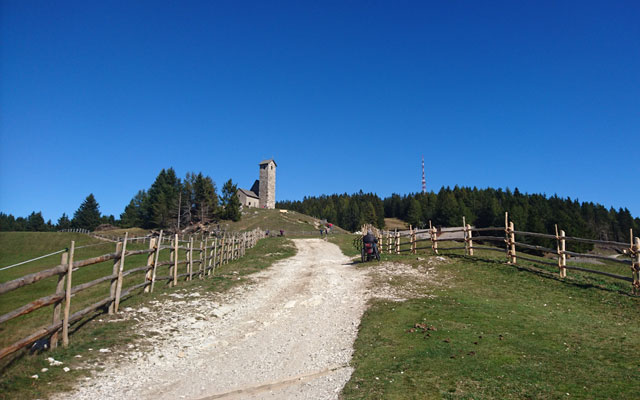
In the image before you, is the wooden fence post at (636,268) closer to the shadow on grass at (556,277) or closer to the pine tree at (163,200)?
the shadow on grass at (556,277)

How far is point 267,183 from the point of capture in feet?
372

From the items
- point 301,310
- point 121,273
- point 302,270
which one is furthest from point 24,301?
point 301,310

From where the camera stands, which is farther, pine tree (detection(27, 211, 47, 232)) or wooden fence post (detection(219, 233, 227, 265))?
pine tree (detection(27, 211, 47, 232))

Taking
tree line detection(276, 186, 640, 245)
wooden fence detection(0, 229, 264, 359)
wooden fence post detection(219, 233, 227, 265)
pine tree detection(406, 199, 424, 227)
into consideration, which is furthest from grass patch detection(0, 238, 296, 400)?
pine tree detection(406, 199, 424, 227)

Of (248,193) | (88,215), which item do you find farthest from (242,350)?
(88,215)

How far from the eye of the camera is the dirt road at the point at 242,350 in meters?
5.77

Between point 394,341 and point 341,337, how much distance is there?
1.35m

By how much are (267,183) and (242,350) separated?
10695 centimetres

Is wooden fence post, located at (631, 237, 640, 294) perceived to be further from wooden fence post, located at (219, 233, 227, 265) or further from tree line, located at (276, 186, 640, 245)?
tree line, located at (276, 186, 640, 245)

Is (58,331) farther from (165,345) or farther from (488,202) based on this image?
(488,202)

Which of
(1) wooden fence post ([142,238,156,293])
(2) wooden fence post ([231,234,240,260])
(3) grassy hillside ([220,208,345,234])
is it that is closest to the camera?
(1) wooden fence post ([142,238,156,293])

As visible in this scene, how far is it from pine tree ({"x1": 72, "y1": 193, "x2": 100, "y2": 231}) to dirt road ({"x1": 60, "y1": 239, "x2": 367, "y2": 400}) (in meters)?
116

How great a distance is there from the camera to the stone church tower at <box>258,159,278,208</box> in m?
112

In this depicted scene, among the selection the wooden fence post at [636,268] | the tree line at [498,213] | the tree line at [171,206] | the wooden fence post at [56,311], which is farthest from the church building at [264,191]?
the wooden fence post at [56,311]
